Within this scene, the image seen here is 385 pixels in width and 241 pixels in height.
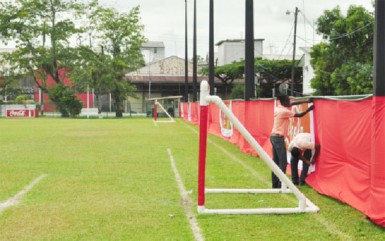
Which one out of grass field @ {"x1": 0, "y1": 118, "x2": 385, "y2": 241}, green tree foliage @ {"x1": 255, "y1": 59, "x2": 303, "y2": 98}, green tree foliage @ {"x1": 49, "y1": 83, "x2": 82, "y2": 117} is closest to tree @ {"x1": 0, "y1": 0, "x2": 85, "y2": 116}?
green tree foliage @ {"x1": 49, "y1": 83, "x2": 82, "y2": 117}

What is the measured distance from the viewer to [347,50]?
126 feet

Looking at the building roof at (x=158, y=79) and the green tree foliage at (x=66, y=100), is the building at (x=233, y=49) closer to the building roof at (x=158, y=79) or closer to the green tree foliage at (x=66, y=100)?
the building roof at (x=158, y=79)

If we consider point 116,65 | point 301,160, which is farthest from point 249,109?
point 116,65

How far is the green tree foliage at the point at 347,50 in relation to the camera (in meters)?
36.1

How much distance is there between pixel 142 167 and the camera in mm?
12977

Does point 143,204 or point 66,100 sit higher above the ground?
point 66,100

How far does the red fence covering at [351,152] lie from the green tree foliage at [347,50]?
26.3 m

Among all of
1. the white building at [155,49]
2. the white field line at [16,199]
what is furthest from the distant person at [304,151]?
the white building at [155,49]

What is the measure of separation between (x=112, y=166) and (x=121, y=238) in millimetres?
6894

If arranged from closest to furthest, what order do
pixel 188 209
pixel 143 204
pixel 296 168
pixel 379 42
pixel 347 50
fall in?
pixel 379 42 → pixel 188 209 → pixel 143 204 → pixel 296 168 → pixel 347 50

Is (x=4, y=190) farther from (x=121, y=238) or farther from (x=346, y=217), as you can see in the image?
(x=346, y=217)

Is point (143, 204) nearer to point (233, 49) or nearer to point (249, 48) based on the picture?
point (249, 48)

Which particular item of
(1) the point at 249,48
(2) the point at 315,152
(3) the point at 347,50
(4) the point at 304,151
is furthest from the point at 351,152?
(3) the point at 347,50

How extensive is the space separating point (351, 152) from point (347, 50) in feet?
104
